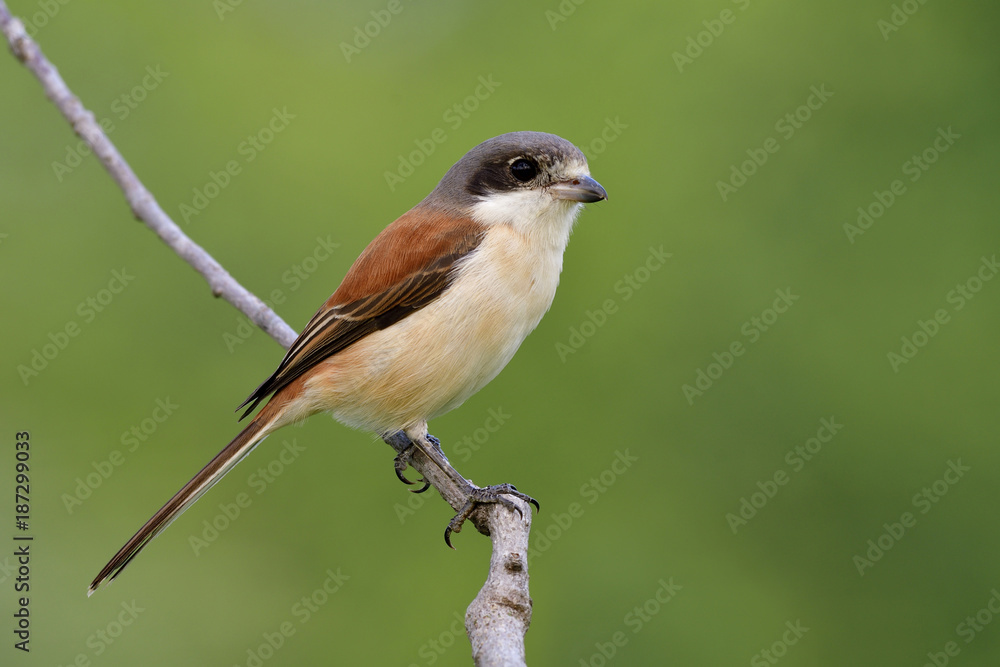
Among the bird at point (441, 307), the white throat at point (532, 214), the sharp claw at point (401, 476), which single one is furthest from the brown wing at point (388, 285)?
the sharp claw at point (401, 476)

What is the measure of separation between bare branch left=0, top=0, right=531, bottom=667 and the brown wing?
1.07 ft

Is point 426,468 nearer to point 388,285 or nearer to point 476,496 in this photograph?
point 476,496

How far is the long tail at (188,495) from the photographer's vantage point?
366 centimetres

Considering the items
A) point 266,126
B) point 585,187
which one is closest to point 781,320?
point 585,187

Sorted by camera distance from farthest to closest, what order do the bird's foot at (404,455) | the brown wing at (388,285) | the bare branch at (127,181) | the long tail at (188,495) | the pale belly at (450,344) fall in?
the bird's foot at (404,455)
the brown wing at (388,285)
the pale belly at (450,344)
the long tail at (188,495)
the bare branch at (127,181)

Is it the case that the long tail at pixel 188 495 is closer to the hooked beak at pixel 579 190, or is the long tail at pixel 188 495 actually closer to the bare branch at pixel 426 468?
the bare branch at pixel 426 468

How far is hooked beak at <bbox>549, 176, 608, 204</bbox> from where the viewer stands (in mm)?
3934

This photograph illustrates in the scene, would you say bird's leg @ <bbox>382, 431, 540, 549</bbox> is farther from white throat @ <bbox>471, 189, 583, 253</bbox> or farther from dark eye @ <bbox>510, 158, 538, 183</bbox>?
dark eye @ <bbox>510, 158, 538, 183</bbox>

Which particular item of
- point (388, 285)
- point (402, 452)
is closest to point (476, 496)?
point (402, 452)

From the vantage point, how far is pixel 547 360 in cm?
593

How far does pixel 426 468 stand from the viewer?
4281 mm

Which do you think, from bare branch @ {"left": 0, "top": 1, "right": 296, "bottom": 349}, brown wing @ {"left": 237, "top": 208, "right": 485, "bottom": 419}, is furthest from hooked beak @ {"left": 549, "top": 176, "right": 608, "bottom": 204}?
bare branch @ {"left": 0, "top": 1, "right": 296, "bottom": 349}

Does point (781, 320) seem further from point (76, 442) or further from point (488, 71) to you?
point (76, 442)

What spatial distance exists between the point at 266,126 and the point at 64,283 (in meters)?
1.79
